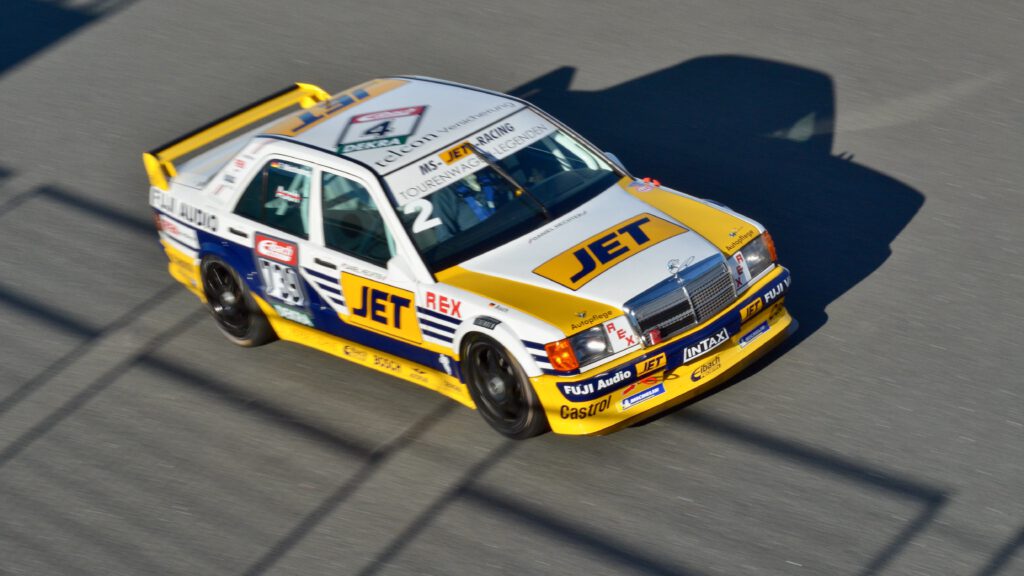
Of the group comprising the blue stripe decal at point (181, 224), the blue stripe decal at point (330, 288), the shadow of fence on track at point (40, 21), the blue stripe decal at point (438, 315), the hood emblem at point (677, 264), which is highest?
the hood emblem at point (677, 264)

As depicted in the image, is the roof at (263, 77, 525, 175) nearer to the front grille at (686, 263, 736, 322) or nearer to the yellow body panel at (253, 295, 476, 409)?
the yellow body panel at (253, 295, 476, 409)

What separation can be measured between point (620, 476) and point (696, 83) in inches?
215

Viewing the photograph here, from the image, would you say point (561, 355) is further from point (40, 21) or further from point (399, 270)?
point (40, 21)

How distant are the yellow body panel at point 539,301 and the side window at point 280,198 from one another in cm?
116

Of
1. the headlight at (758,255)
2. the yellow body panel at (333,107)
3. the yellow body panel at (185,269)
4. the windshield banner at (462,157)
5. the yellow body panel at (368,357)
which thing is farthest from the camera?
the yellow body panel at (185,269)

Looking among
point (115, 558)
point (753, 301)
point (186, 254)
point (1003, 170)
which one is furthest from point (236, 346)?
point (1003, 170)

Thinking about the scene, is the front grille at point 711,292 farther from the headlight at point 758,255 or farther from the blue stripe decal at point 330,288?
the blue stripe decal at point 330,288

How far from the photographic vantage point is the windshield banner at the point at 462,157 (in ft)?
24.8

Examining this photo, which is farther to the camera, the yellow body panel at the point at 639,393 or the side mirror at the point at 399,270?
the side mirror at the point at 399,270

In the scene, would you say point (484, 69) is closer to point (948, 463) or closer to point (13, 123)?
point (13, 123)

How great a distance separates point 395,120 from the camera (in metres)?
8.16

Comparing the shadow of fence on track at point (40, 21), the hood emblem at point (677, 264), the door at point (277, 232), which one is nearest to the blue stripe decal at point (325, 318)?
the door at point (277, 232)

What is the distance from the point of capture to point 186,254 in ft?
28.8

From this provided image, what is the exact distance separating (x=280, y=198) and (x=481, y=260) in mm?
1513
